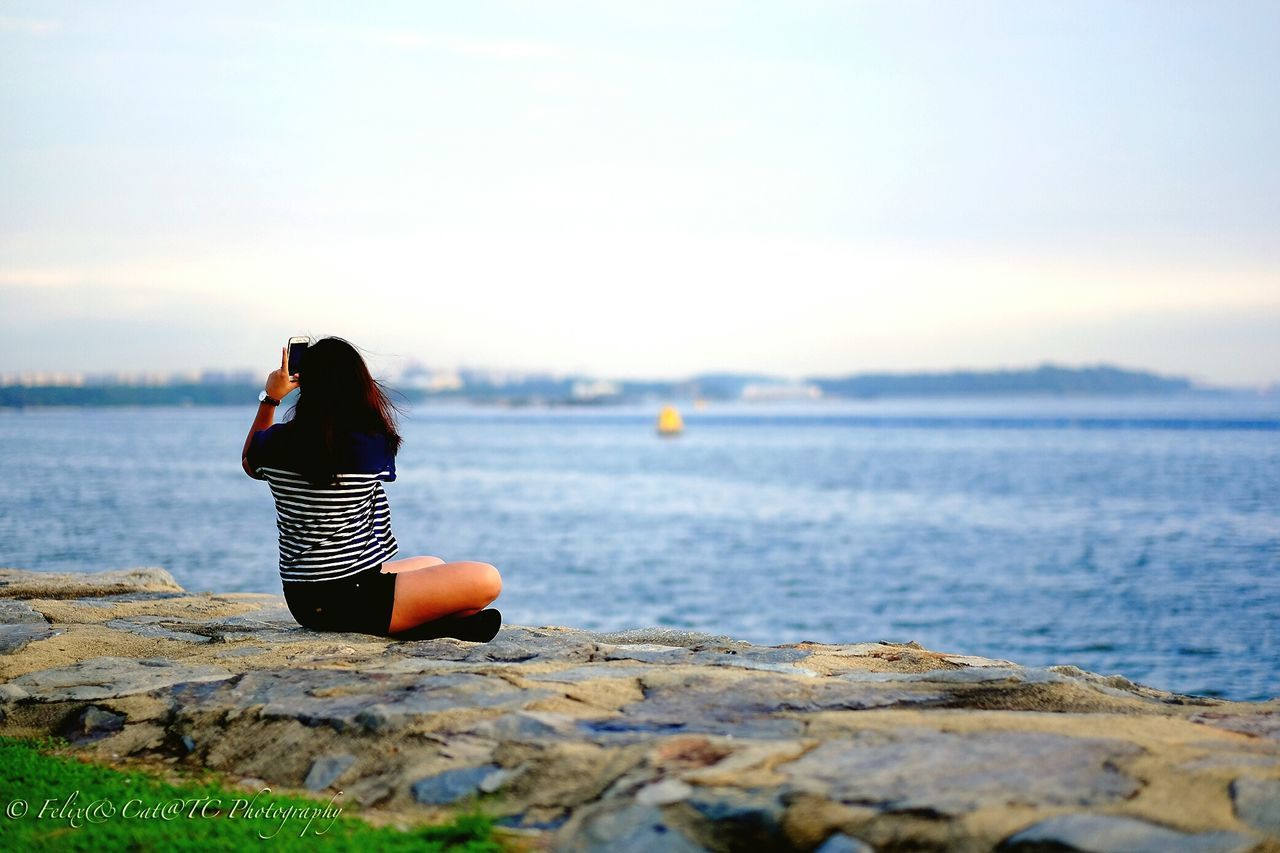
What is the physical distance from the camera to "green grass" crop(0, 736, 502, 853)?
11.7 feet

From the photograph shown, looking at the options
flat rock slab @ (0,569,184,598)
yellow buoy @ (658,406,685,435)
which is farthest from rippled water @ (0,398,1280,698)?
yellow buoy @ (658,406,685,435)

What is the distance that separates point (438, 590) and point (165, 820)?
93.5 inches

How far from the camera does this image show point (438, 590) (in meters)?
6.16

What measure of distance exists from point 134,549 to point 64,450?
5283 centimetres

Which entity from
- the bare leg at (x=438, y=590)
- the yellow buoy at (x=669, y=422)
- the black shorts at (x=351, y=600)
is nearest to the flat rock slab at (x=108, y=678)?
the black shorts at (x=351, y=600)

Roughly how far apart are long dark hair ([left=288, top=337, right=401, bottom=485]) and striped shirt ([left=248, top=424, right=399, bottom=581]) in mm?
56

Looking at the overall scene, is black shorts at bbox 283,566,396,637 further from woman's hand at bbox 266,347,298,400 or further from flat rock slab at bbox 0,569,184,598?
flat rock slab at bbox 0,569,184,598

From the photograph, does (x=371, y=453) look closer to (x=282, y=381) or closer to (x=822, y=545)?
(x=282, y=381)

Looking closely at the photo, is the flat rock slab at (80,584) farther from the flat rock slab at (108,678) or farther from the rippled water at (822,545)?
the rippled water at (822,545)

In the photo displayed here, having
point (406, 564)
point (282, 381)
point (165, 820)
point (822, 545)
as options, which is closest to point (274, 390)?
point (282, 381)

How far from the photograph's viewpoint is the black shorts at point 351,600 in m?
6.04

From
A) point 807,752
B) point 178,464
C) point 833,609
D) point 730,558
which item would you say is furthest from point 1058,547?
point 178,464

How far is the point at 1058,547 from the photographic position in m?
32.8

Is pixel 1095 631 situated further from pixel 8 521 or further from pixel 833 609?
pixel 8 521
